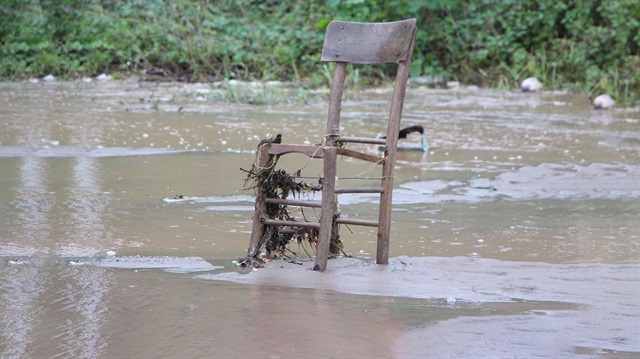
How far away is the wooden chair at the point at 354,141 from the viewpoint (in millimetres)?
4266

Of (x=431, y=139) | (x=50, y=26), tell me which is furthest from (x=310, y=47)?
(x=431, y=139)

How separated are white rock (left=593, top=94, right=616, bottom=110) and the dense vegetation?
2.07m

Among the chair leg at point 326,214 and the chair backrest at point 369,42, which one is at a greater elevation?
the chair backrest at point 369,42

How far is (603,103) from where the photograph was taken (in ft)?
40.1

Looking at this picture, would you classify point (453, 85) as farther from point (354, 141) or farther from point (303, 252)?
point (354, 141)

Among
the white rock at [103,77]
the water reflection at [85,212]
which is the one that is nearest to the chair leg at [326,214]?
the water reflection at [85,212]

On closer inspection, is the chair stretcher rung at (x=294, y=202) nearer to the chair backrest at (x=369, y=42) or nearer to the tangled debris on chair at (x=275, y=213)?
the tangled debris on chair at (x=275, y=213)

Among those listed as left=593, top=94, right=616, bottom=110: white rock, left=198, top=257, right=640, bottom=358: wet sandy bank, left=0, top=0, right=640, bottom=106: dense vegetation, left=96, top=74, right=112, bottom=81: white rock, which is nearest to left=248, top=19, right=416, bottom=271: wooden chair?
left=198, top=257, right=640, bottom=358: wet sandy bank

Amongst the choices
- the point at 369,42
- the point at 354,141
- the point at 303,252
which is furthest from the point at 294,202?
the point at 369,42

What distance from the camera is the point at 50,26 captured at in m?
16.2

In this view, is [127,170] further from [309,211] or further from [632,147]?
[632,147]

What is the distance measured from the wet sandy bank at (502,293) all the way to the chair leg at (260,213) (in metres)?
0.12

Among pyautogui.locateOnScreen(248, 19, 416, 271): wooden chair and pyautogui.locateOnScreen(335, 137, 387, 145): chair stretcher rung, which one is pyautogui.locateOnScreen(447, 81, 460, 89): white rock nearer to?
pyautogui.locateOnScreen(248, 19, 416, 271): wooden chair

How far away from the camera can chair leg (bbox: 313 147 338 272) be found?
420cm
